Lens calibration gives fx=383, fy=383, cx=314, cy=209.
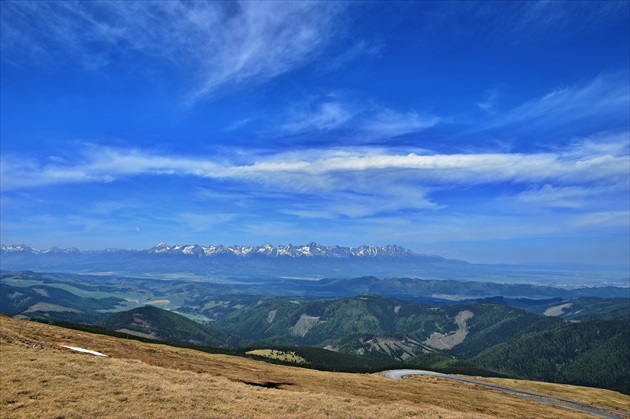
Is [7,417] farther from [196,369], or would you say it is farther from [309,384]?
[309,384]

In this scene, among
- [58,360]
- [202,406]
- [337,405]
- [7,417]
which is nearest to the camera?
[7,417]

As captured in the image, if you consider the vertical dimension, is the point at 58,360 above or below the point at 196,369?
above

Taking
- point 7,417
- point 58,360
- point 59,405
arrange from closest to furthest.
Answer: point 7,417 < point 59,405 < point 58,360

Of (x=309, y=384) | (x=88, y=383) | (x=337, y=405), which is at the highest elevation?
(x=88, y=383)

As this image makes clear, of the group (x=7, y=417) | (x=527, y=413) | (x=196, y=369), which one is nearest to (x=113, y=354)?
(x=196, y=369)

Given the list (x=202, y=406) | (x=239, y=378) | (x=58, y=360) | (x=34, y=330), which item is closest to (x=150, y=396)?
(x=202, y=406)

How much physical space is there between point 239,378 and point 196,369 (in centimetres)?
840

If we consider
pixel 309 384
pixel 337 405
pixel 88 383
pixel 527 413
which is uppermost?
pixel 88 383

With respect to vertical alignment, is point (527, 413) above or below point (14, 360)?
below

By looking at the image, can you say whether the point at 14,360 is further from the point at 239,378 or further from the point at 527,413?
the point at 527,413

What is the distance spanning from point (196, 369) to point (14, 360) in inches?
1002

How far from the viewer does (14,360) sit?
144 feet

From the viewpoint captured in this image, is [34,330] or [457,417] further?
[34,330]

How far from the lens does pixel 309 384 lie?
2504 inches
